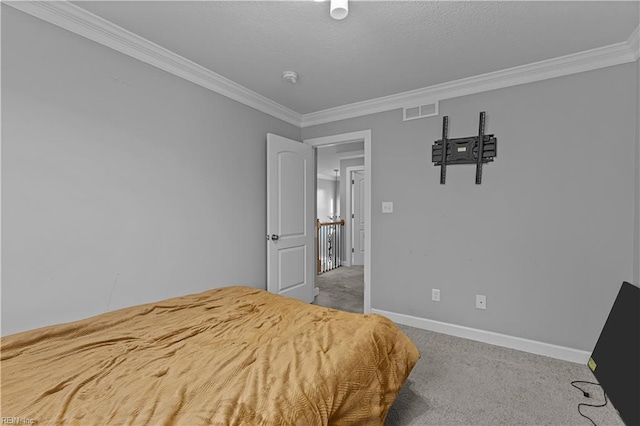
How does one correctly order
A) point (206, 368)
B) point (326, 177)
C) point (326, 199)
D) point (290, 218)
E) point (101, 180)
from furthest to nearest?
point (326, 199), point (326, 177), point (290, 218), point (101, 180), point (206, 368)

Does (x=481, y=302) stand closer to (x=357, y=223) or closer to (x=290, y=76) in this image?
(x=290, y=76)

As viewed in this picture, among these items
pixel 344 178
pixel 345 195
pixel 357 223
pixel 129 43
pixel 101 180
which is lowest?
pixel 357 223

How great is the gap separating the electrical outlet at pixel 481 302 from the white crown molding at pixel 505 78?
1935 mm

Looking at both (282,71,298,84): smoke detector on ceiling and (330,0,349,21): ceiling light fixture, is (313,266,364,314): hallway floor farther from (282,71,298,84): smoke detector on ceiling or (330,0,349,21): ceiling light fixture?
(330,0,349,21): ceiling light fixture

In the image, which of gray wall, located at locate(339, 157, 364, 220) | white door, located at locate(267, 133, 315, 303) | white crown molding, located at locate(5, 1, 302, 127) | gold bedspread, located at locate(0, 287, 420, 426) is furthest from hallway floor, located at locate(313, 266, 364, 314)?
white crown molding, located at locate(5, 1, 302, 127)

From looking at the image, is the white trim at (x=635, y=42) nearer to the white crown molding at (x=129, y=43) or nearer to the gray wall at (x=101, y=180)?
the white crown molding at (x=129, y=43)

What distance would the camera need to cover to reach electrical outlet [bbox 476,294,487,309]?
2.67 m

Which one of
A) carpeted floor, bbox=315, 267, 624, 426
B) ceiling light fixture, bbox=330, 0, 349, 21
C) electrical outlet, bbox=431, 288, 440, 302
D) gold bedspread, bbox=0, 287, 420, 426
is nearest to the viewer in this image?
gold bedspread, bbox=0, 287, 420, 426

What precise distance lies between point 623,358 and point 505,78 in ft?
7.36

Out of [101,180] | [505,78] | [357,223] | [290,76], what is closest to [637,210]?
[505,78]

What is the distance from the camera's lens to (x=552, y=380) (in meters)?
2.04

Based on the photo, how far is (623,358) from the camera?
1.34 m

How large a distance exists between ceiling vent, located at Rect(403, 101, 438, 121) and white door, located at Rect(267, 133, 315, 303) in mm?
1230

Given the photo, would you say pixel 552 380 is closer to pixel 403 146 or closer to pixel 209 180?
pixel 403 146
